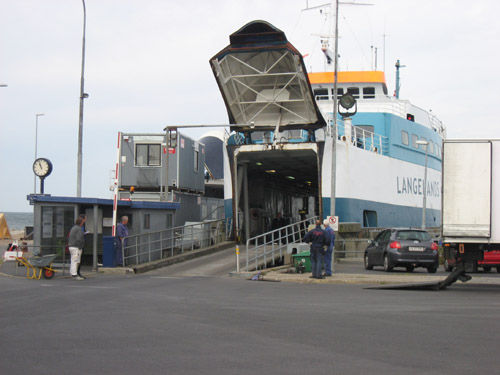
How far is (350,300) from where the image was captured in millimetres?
13180

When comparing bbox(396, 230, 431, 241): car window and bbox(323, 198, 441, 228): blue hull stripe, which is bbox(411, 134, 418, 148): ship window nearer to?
bbox(323, 198, 441, 228): blue hull stripe

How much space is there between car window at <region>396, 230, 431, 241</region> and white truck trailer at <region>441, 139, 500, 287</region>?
5.48 m

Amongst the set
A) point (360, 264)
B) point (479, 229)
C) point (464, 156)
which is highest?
point (464, 156)

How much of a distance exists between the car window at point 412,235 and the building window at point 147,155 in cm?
1218

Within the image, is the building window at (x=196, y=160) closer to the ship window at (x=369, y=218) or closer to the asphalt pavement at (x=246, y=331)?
the ship window at (x=369, y=218)

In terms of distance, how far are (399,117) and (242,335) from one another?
1079 inches

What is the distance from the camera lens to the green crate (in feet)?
69.2

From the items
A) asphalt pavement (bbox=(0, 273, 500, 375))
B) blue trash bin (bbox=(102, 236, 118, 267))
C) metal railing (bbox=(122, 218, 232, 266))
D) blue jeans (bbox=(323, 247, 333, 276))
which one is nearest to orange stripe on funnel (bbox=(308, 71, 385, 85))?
metal railing (bbox=(122, 218, 232, 266))

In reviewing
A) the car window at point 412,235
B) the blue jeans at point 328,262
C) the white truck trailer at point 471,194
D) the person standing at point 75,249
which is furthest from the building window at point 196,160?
the white truck trailer at point 471,194

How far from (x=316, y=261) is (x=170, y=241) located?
7719 millimetres

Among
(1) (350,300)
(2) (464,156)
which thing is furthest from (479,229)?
(1) (350,300)

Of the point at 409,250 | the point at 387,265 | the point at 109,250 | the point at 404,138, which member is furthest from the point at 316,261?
the point at 404,138

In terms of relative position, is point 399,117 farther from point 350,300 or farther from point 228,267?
point 350,300

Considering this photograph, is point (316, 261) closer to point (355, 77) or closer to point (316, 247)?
point (316, 247)
